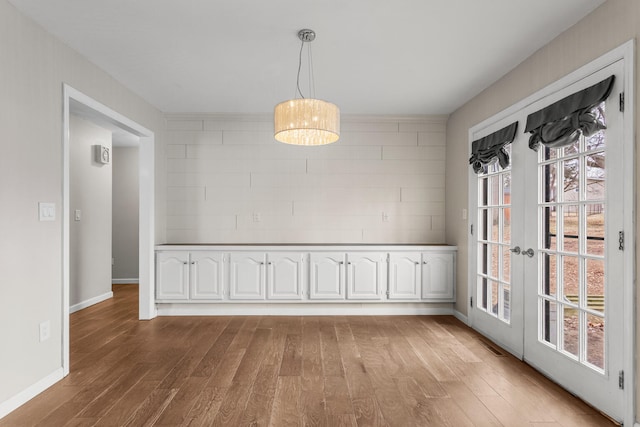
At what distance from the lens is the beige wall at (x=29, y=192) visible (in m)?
2.30

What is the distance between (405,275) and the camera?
4.53 m

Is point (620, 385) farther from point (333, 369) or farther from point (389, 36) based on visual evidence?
point (389, 36)

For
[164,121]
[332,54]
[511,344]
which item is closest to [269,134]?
[164,121]

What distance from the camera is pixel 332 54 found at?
10.00 ft

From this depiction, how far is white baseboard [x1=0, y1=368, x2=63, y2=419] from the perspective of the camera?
227 cm

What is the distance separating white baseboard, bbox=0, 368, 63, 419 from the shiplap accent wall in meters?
2.32

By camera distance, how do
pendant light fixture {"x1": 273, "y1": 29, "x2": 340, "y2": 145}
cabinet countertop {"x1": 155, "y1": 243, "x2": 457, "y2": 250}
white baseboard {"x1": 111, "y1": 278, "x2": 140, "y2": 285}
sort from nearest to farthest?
pendant light fixture {"x1": 273, "y1": 29, "x2": 340, "y2": 145}
cabinet countertop {"x1": 155, "y1": 243, "x2": 457, "y2": 250}
white baseboard {"x1": 111, "y1": 278, "x2": 140, "y2": 285}

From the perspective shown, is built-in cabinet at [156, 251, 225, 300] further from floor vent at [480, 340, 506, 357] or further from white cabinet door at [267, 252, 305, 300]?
floor vent at [480, 340, 506, 357]

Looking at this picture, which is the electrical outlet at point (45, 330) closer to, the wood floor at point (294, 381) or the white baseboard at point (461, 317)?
the wood floor at point (294, 381)

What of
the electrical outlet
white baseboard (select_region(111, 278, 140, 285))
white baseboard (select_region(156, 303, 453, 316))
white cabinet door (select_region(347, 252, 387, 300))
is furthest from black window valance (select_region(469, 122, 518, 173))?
white baseboard (select_region(111, 278, 140, 285))

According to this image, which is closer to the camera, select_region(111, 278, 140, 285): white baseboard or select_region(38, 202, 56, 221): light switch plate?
select_region(38, 202, 56, 221): light switch plate

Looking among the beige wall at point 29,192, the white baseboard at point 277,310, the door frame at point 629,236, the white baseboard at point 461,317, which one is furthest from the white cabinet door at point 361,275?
the beige wall at point 29,192

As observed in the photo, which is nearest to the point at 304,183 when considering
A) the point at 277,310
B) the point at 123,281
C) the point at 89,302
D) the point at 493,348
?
the point at 277,310

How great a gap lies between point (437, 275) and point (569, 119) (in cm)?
250
